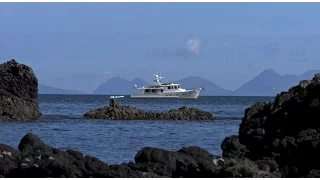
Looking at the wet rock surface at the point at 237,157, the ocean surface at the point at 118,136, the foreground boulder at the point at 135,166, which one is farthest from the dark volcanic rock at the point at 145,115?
the foreground boulder at the point at 135,166

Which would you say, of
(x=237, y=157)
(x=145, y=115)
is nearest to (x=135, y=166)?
(x=237, y=157)

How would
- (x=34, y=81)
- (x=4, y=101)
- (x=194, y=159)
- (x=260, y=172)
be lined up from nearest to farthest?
(x=260, y=172) < (x=194, y=159) < (x=4, y=101) < (x=34, y=81)

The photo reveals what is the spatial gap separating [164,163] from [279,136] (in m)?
2.84

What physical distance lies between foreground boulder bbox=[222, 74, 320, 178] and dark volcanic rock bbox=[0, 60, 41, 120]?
2708 cm

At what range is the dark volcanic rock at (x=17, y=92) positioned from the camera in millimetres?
44366

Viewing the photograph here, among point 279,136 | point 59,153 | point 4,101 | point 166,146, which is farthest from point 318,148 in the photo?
point 4,101

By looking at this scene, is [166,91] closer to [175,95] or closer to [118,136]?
[175,95]

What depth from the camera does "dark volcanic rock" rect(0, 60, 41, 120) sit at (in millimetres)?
44366

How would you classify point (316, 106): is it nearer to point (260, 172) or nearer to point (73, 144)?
point (260, 172)

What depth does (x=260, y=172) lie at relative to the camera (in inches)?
591

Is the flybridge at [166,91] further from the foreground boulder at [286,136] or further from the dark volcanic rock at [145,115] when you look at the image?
the foreground boulder at [286,136]

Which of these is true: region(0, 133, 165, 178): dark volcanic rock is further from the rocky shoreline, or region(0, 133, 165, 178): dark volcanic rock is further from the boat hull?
the boat hull

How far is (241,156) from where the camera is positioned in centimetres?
1702

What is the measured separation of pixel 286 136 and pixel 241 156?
1.09 metres
